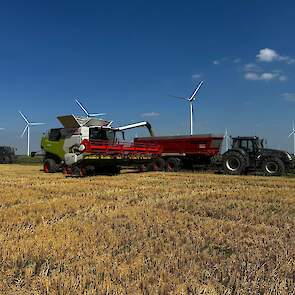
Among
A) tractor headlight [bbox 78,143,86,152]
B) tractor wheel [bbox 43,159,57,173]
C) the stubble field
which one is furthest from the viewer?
tractor wheel [bbox 43,159,57,173]

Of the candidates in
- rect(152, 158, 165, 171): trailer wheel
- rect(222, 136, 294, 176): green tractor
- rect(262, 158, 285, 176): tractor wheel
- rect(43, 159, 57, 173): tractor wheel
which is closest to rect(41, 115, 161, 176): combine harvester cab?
rect(43, 159, 57, 173): tractor wheel

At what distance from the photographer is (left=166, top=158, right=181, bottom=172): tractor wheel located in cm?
2253

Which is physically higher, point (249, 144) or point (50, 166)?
point (249, 144)

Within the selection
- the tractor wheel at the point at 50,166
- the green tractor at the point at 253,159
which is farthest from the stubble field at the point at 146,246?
the tractor wheel at the point at 50,166

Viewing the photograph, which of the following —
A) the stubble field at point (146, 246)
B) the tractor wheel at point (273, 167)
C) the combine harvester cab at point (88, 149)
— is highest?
the combine harvester cab at point (88, 149)

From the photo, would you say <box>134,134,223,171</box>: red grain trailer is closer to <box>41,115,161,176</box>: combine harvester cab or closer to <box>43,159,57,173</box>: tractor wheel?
<box>41,115,161,176</box>: combine harvester cab

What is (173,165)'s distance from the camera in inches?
894

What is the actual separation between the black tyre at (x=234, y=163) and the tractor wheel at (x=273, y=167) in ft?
3.16

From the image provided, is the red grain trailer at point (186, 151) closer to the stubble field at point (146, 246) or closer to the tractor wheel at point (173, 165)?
the tractor wheel at point (173, 165)

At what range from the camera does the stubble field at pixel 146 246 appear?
4094 mm

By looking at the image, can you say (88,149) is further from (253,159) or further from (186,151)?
(253,159)

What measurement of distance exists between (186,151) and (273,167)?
15.9 ft

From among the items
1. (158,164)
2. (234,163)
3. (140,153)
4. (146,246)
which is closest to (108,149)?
(140,153)

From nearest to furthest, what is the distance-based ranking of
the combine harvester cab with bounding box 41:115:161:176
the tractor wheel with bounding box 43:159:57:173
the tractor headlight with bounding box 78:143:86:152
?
the tractor headlight with bounding box 78:143:86:152, the combine harvester cab with bounding box 41:115:161:176, the tractor wheel with bounding box 43:159:57:173
